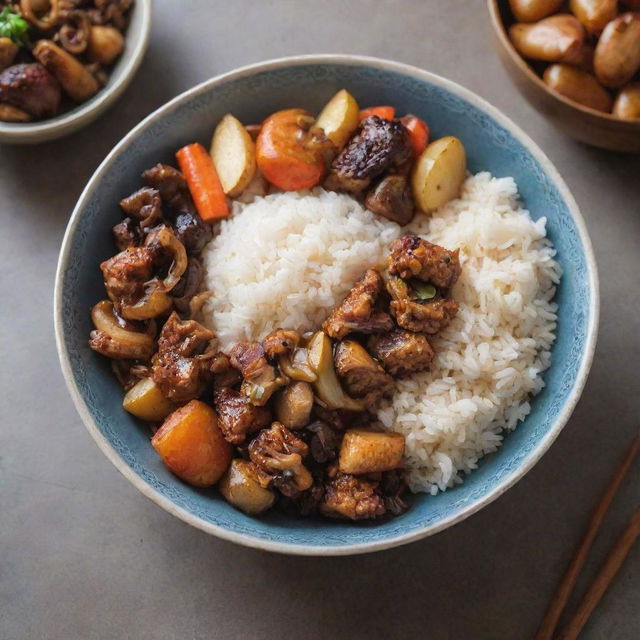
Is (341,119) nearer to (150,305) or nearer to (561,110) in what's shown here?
(561,110)

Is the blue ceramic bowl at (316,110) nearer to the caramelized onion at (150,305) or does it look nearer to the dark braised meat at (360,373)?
the caramelized onion at (150,305)

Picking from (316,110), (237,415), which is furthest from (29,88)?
(237,415)

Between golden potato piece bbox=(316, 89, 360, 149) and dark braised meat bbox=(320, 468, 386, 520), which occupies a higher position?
golden potato piece bbox=(316, 89, 360, 149)


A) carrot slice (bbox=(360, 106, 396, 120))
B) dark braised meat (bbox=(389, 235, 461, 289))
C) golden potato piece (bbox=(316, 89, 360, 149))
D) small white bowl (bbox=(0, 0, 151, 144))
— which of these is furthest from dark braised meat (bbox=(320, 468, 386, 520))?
small white bowl (bbox=(0, 0, 151, 144))

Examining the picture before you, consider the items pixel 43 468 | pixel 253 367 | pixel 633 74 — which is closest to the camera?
pixel 253 367

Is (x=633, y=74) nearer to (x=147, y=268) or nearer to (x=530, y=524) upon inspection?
(x=530, y=524)

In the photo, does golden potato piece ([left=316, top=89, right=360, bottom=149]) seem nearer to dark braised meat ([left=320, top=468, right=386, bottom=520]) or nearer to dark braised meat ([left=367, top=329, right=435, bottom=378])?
dark braised meat ([left=367, top=329, right=435, bottom=378])

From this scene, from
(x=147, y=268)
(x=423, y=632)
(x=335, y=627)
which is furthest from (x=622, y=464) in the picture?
(x=147, y=268)
